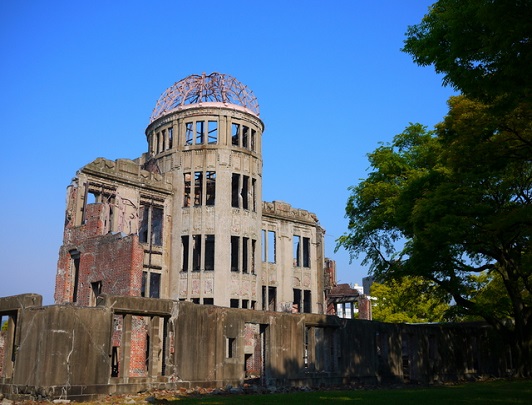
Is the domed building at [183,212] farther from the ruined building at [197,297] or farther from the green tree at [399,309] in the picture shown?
the green tree at [399,309]

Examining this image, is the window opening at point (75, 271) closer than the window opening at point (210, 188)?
Yes

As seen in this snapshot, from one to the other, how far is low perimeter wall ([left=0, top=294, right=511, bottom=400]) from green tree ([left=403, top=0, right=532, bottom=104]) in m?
10.4

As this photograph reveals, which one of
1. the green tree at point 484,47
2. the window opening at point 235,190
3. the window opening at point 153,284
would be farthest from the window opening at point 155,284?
the green tree at point 484,47

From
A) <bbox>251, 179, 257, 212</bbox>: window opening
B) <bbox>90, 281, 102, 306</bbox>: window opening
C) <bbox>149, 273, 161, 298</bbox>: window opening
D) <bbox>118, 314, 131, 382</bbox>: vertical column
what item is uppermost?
<bbox>251, 179, 257, 212</bbox>: window opening

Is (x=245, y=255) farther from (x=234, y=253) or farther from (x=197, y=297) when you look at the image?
(x=197, y=297)

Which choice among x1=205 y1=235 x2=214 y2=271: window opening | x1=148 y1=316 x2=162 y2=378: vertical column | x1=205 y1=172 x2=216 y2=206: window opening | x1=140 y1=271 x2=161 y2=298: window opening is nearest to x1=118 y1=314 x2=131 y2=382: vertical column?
x1=148 y1=316 x2=162 y2=378: vertical column

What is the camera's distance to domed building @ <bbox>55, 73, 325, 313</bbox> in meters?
29.5

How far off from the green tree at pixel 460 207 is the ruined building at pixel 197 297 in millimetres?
3361

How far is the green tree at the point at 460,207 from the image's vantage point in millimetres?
17719

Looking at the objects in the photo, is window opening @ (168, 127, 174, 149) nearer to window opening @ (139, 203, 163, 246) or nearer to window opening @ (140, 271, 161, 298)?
window opening @ (139, 203, 163, 246)

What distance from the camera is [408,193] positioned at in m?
24.9

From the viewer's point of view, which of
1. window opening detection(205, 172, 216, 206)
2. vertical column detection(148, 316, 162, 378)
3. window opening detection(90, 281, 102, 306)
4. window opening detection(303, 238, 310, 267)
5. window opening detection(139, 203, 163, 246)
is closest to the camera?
vertical column detection(148, 316, 162, 378)

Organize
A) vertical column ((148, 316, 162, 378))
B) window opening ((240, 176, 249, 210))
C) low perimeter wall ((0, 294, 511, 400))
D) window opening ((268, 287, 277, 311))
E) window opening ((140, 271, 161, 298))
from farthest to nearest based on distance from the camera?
window opening ((268, 287, 277, 311)) → window opening ((240, 176, 249, 210)) → window opening ((140, 271, 161, 298)) → vertical column ((148, 316, 162, 378)) → low perimeter wall ((0, 294, 511, 400))

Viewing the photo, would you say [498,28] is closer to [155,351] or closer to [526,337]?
[155,351]
